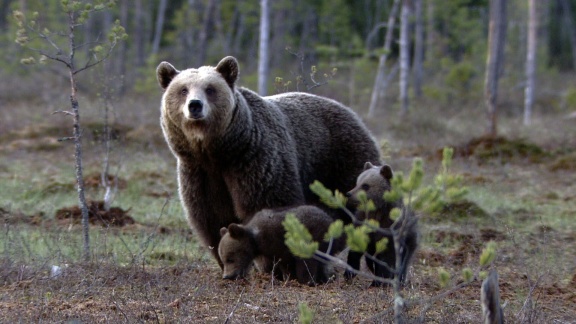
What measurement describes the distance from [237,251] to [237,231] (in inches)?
8.2

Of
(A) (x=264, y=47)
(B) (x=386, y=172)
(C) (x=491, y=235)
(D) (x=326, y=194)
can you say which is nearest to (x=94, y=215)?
(B) (x=386, y=172)

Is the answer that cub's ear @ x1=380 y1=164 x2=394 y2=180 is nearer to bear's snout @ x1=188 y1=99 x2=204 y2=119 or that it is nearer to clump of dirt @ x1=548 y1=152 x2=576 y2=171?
bear's snout @ x1=188 y1=99 x2=204 y2=119

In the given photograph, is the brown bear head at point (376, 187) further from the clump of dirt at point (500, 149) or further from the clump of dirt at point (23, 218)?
the clump of dirt at point (500, 149)

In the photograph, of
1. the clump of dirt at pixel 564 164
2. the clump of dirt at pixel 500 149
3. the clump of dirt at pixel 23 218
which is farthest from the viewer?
the clump of dirt at pixel 500 149

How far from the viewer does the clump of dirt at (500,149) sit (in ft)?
58.0

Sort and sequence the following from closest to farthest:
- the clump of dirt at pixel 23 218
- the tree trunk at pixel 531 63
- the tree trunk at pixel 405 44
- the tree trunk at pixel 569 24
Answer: the clump of dirt at pixel 23 218 < the tree trunk at pixel 405 44 < the tree trunk at pixel 531 63 < the tree trunk at pixel 569 24

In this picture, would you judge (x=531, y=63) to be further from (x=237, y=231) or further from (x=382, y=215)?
(x=237, y=231)

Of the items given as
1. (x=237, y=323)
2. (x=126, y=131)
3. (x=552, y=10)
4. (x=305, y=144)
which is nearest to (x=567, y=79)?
(x=552, y=10)

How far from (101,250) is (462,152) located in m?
11.1

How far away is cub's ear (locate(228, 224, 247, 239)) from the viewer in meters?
7.39

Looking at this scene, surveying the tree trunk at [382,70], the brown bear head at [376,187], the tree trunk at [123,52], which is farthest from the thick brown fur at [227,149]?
the tree trunk at [123,52]

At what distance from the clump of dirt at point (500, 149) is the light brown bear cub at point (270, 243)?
1062 cm

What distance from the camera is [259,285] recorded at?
7.37 meters

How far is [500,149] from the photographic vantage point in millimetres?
17844
